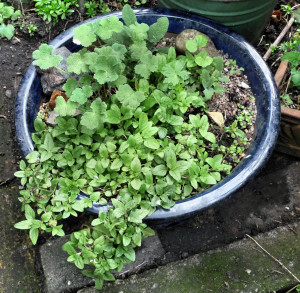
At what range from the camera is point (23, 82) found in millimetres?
1852

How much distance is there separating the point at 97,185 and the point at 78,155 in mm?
160

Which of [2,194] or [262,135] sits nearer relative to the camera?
[262,135]

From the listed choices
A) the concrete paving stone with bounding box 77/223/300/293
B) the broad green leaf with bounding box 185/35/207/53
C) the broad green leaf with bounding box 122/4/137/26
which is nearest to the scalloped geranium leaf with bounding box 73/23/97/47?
the broad green leaf with bounding box 122/4/137/26

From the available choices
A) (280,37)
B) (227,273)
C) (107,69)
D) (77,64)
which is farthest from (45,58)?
(280,37)

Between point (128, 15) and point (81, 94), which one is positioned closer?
point (81, 94)

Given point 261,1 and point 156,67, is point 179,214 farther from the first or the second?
point 261,1

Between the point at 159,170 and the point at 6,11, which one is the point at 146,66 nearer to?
the point at 159,170

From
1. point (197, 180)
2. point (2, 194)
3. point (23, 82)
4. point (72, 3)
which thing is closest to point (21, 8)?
point (72, 3)

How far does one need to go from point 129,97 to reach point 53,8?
1.24 metres

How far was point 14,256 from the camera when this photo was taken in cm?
207

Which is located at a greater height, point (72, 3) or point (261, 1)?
point (261, 1)

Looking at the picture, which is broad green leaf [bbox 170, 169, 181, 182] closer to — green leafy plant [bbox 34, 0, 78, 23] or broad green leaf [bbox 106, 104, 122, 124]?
broad green leaf [bbox 106, 104, 122, 124]

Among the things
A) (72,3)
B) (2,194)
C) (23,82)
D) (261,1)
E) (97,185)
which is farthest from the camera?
(72,3)

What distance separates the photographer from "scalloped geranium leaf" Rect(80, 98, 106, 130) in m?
1.60
